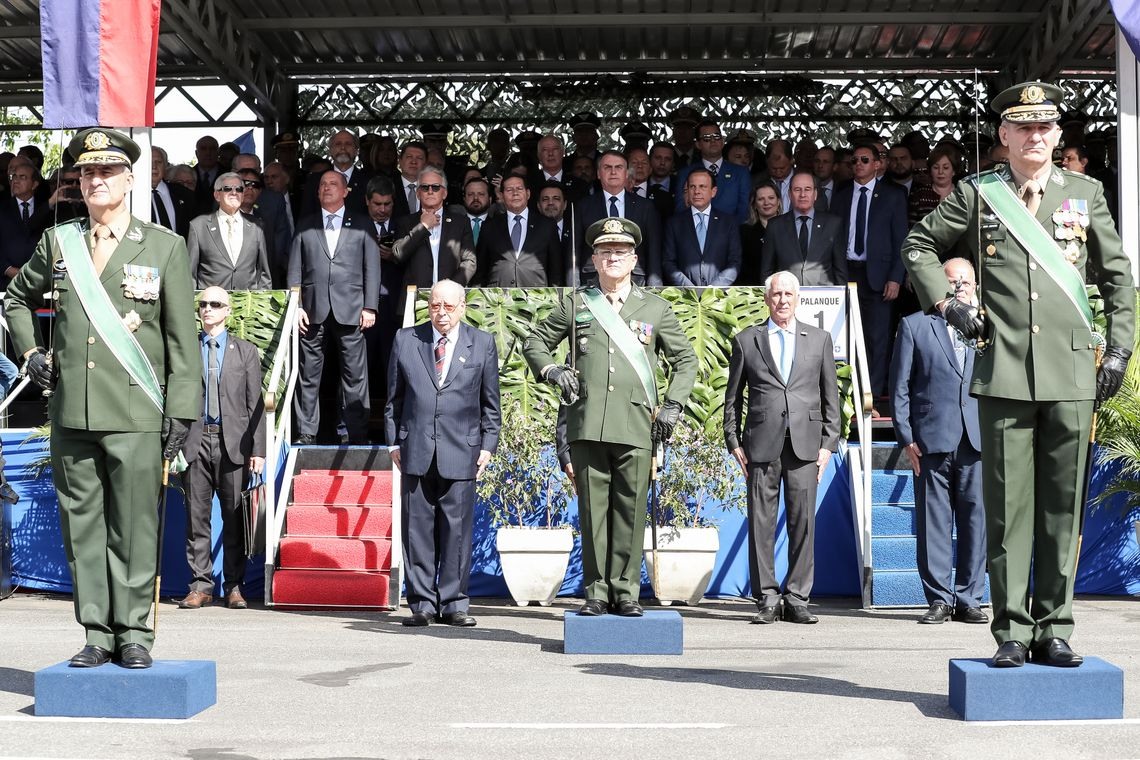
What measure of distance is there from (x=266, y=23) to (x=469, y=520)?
873 centimetres

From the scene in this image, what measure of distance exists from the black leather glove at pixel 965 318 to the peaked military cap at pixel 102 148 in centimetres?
309

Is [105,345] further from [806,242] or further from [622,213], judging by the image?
[806,242]

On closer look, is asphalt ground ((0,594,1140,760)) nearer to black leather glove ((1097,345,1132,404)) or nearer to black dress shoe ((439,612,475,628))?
black dress shoe ((439,612,475,628))

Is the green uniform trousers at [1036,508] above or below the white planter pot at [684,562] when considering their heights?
above

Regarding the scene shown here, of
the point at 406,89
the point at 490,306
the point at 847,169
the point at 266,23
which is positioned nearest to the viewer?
the point at 490,306

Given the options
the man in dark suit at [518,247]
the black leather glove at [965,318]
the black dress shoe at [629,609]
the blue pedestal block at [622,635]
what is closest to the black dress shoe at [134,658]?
the blue pedestal block at [622,635]

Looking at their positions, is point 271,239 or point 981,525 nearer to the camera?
point 981,525

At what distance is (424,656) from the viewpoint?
7.20 m

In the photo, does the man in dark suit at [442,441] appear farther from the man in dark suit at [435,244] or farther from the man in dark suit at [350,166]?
the man in dark suit at [350,166]

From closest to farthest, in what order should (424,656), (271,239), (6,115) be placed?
(424,656) < (271,239) < (6,115)

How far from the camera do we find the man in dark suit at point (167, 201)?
12.5 metres

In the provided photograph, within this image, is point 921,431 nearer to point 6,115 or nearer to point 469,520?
point 469,520

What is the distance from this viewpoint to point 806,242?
1128cm

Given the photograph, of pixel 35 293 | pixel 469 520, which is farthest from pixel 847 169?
pixel 35 293
